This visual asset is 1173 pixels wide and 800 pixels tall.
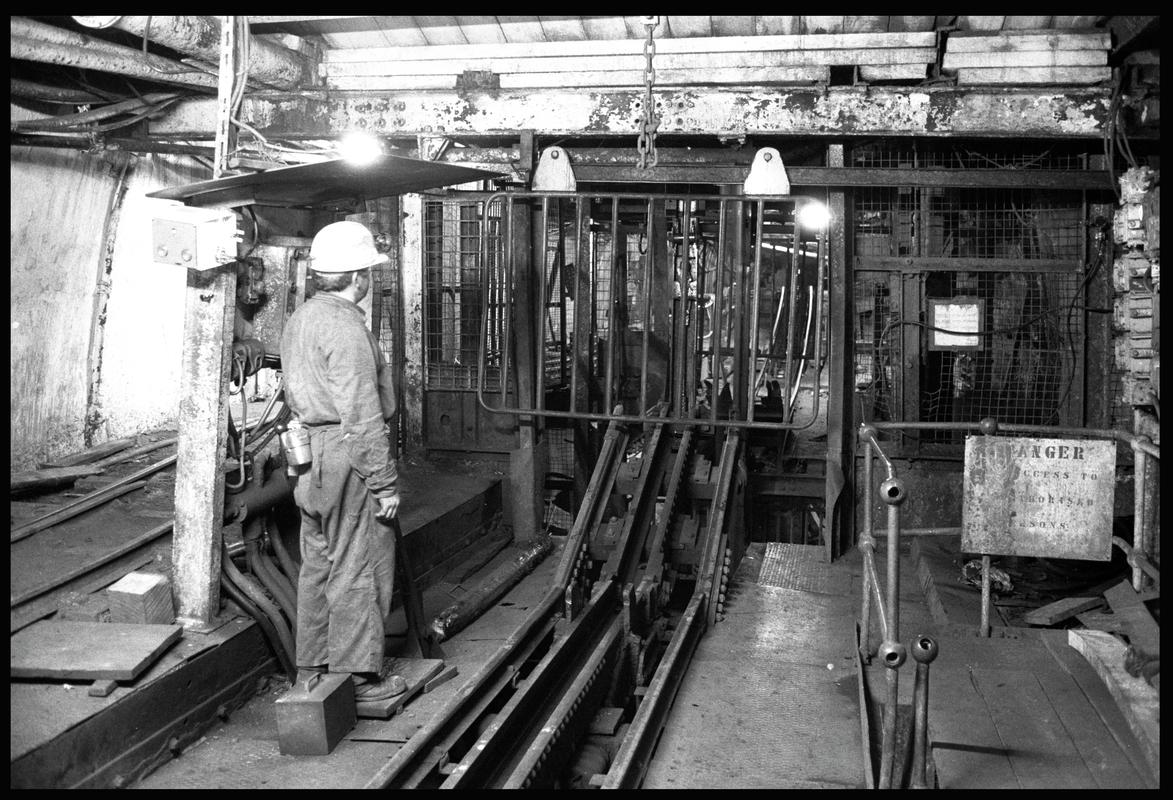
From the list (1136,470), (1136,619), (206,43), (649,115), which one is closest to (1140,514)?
(1136,470)

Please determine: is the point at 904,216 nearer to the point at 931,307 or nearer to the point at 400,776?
the point at 931,307

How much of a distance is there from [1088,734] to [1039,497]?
1360 millimetres

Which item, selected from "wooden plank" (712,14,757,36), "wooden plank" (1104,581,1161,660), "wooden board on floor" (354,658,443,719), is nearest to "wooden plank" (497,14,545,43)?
"wooden plank" (712,14,757,36)

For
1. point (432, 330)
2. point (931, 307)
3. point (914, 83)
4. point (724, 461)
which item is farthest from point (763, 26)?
point (432, 330)

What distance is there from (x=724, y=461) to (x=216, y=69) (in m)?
4.46

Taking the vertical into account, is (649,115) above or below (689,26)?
below

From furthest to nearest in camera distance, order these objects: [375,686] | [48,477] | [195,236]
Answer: [48,477] → [375,686] → [195,236]

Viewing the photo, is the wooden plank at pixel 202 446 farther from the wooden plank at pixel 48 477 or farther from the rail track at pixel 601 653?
the wooden plank at pixel 48 477

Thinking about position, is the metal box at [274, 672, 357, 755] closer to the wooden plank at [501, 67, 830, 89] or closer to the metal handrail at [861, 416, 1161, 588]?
the metal handrail at [861, 416, 1161, 588]

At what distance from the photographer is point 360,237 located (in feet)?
15.5

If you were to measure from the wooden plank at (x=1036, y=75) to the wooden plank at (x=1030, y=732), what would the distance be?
13.2 feet

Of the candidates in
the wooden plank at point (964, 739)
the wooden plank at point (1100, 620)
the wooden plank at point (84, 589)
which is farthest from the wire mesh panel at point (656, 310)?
the wooden plank at point (84, 589)

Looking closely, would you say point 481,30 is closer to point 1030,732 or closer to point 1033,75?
point 1033,75

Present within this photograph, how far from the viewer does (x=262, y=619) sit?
5.13 meters
